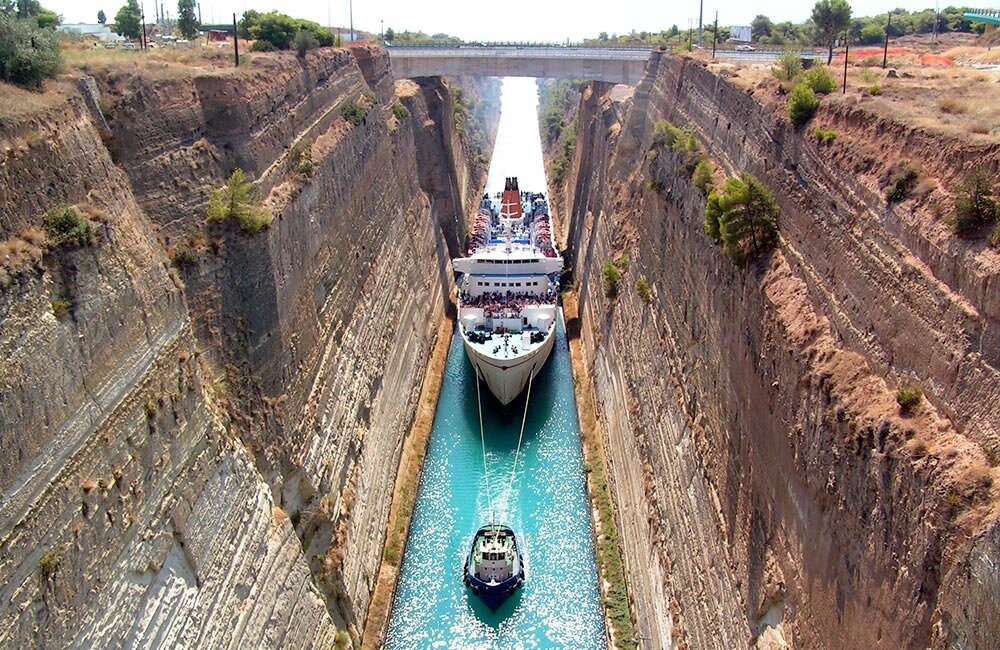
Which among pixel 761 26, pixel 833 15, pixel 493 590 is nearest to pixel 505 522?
pixel 493 590

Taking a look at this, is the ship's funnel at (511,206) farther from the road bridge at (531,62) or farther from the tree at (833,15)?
the tree at (833,15)

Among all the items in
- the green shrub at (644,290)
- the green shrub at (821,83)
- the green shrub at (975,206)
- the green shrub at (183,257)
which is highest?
the green shrub at (821,83)

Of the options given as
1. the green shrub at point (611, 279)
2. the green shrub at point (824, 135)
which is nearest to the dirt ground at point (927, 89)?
the green shrub at point (824, 135)

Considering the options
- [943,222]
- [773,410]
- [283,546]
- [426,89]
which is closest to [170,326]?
[283,546]

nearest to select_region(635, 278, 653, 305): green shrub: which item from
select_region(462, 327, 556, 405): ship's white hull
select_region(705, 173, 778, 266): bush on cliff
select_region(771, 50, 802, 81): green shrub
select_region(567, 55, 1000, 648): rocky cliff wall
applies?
select_region(567, 55, 1000, 648): rocky cliff wall

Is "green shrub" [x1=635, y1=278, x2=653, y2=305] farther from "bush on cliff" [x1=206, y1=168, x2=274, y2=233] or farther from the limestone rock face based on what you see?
"bush on cliff" [x1=206, y1=168, x2=274, y2=233]

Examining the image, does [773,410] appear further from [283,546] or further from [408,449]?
[408,449]
